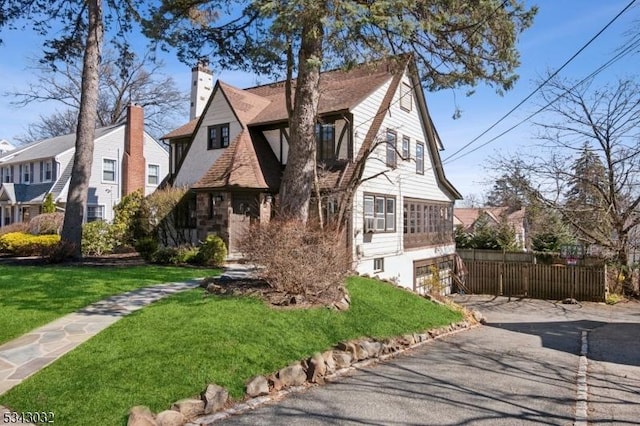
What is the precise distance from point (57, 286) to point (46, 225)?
494 inches

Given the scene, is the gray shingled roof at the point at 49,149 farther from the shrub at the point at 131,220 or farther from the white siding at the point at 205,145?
the shrub at the point at 131,220

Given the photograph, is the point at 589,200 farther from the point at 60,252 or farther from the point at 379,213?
the point at 60,252

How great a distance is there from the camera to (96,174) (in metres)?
29.0

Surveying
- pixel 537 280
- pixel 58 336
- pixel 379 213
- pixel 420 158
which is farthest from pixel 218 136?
pixel 537 280

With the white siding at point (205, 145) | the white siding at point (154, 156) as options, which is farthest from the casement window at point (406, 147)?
the white siding at point (154, 156)

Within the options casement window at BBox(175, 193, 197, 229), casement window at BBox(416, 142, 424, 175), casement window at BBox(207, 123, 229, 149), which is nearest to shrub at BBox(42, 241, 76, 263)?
casement window at BBox(175, 193, 197, 229)

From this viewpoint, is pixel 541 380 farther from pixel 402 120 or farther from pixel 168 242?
pixel 168 242

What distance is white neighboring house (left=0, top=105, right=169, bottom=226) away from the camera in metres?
28.9

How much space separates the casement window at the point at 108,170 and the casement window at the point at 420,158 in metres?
20.1

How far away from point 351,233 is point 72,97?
3151cm

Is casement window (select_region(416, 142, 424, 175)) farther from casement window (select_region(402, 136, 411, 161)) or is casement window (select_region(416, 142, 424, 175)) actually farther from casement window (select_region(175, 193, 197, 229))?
casement window (select_region(175, 193, 197, 229))

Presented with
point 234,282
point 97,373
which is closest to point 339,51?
point 234,282

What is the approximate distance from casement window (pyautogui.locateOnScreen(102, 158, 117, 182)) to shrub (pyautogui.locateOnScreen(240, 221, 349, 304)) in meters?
23.4

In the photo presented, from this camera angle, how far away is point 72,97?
37125 mm
